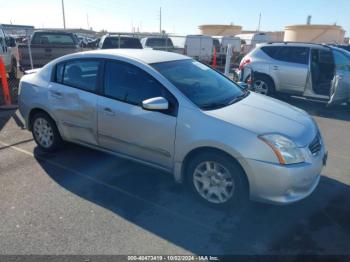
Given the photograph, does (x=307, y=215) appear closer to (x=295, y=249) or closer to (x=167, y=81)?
(x=295, y=249)

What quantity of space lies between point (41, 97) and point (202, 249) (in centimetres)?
329

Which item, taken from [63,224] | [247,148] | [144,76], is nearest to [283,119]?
[247,148]

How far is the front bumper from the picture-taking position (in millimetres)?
3119

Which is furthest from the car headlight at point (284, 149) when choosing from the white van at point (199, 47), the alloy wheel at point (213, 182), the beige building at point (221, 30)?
the beige building at point (221, 30)

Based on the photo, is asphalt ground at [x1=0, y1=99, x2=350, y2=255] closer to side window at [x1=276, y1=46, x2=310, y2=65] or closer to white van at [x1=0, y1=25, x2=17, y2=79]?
side window at [x1=276, y1=46, x2=310, y2=65]

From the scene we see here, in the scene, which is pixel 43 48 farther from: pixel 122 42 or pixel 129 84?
pixel 129 84

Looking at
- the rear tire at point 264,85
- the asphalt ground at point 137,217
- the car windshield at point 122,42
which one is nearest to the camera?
the asphalt ground at point 137,217

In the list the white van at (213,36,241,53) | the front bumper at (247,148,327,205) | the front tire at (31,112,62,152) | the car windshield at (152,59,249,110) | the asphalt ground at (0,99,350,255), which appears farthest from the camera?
the white van at (213,36,241,53)

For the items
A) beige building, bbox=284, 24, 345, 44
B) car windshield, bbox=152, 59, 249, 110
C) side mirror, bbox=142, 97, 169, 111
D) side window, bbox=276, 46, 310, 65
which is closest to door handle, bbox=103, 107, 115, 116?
side mirror, bbox=142, 97, 169, 111

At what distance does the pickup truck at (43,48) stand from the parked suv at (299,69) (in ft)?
22.6

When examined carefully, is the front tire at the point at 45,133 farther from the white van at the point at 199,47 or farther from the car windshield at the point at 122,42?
the white van at the point at 199,47

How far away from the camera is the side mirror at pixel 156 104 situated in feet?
11.4

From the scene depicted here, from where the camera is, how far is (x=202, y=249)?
296cm

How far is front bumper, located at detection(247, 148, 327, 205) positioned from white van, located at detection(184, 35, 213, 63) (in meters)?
16.6
